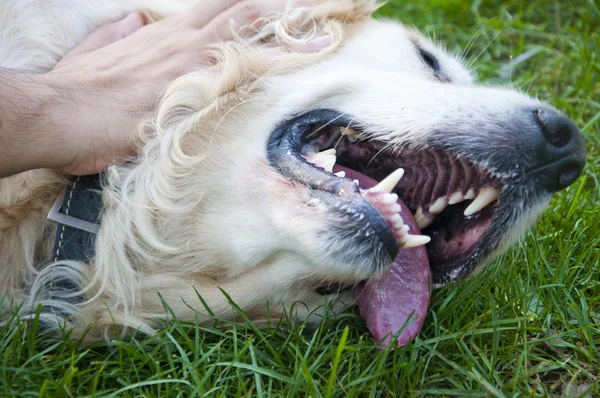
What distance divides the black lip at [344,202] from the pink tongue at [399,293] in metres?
0.18

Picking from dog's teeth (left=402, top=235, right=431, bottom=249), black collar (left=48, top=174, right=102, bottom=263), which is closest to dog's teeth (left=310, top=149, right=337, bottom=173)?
dog's teeth (left=402, top=235, right=431, bottom=249)

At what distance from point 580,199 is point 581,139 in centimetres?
89

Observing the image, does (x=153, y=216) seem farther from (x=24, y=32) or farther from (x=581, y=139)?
(x=581, y=139)

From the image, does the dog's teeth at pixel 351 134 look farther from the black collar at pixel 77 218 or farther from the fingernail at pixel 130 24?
the fingernail at pixel 130 24

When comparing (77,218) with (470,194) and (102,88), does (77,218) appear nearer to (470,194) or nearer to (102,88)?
(102,88)

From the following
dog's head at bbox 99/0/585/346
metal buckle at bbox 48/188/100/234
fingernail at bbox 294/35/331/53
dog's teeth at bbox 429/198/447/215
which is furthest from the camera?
fingernail at bbox 294/35/331/53

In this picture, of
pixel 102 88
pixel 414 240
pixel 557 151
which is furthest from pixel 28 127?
pixel 557 151

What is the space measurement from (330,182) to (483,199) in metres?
0.54

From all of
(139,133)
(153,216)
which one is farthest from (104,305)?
(139,133)

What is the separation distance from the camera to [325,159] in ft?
8.28

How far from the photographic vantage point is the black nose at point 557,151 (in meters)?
2.49

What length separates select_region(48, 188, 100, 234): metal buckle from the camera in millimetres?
2500

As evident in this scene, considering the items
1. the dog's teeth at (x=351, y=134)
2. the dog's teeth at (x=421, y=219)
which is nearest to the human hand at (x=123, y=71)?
the dog's teeth at (x=351, y=134)

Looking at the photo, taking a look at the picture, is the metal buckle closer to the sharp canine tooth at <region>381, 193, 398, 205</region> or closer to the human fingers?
the human fingers
